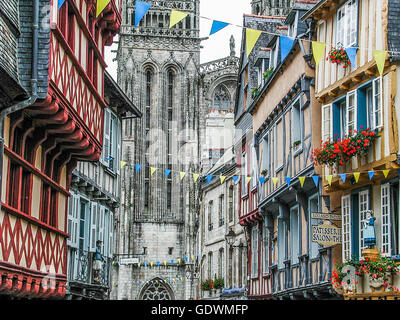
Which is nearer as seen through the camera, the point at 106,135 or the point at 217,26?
the point at 217,26

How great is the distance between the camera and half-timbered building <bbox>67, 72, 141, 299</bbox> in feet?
60.6

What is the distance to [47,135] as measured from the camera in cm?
1462

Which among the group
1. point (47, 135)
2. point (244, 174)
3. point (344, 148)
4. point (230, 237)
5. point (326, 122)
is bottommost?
point (230, 237)

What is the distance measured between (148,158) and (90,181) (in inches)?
1590

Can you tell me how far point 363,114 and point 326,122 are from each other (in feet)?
4.40

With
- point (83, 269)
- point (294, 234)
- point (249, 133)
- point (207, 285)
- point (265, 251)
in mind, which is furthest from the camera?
point (207, 285)

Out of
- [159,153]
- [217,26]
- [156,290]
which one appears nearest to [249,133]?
[217,26]

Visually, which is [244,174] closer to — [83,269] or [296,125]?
[296,125]

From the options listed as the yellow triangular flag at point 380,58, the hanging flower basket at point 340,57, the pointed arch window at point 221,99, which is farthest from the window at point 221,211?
the pointed arch window at point 221,99

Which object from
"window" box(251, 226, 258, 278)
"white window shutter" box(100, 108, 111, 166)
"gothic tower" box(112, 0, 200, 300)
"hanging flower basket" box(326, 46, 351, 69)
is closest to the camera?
"hanging flower basket" box(326, 46, 351, 69)

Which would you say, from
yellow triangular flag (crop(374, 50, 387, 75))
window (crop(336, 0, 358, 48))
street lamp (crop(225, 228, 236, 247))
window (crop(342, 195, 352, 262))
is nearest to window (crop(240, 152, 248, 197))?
street lamp (crop(225, 228, 236, 247))

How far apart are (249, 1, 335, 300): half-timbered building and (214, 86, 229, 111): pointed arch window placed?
3998cm

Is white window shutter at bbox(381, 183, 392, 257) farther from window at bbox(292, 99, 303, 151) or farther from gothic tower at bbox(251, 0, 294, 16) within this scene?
gothic tower at bbox(251, 0, 294, 16)
